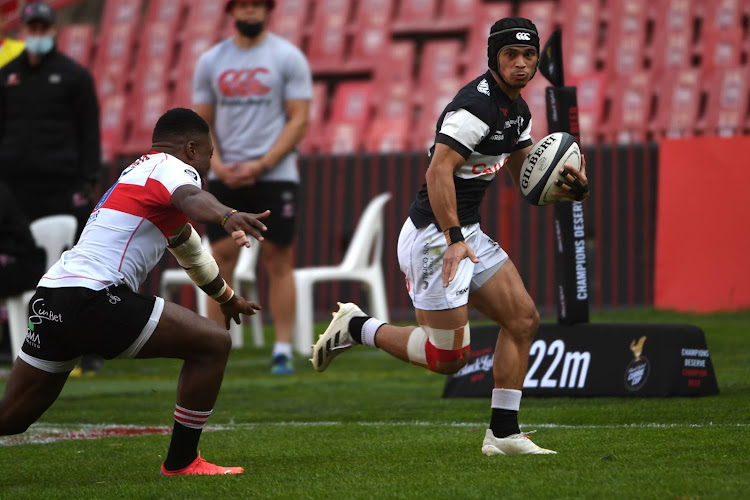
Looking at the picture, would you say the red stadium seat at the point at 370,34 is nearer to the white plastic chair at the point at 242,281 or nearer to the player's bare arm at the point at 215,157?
the white plastic chair at the point at 242,281

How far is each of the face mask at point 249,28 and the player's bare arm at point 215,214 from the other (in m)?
5.21

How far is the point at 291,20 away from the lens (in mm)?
23031

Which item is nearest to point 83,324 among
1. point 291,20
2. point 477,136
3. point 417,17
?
point 477,136

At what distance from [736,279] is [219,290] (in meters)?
9.63

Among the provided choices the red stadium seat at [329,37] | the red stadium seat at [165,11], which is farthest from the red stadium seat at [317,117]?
the red stadium seat at [165,11]

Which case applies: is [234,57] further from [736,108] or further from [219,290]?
[736,108]

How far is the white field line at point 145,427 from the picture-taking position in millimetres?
6266

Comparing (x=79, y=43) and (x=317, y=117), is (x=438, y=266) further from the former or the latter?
(x=79, y=43)

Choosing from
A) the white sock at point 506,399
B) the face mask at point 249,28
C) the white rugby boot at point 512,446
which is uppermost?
the face mask at point 249,28

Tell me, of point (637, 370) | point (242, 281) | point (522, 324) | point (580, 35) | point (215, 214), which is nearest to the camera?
point (215, 214)

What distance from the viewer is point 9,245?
9.66m

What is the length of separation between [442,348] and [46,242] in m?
4.98

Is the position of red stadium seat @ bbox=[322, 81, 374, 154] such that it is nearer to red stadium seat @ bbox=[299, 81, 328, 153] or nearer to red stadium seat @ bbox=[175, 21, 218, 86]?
red stadium seat @ bbox=[299, 81, 328, 153]

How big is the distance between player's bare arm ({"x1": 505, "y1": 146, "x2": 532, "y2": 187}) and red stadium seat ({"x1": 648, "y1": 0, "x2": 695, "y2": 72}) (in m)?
13.9
